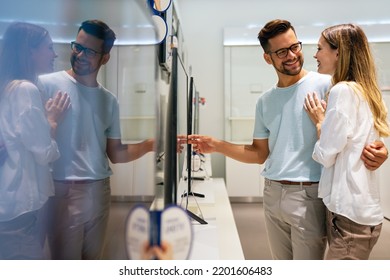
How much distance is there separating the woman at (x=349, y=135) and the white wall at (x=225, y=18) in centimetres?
8

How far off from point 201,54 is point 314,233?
100 centimetres

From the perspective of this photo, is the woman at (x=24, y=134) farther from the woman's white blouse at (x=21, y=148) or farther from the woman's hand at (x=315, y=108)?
the woman's hand at (x=315, y=108)

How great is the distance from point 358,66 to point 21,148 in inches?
29.7

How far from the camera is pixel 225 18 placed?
93 centimetres

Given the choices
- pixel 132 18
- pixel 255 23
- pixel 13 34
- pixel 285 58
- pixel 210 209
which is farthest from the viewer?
pixel 210 209

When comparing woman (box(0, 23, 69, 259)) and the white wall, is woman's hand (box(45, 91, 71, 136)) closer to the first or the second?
woman (box(0, 23, 69, 259))

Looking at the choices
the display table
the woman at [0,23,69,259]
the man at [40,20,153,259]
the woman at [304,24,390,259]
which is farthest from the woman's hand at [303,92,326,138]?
the woman at [0,23,69,259]

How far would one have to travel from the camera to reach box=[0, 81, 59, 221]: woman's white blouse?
1.23 ft

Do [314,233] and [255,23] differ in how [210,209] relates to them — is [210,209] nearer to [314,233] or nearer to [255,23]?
[314,233]

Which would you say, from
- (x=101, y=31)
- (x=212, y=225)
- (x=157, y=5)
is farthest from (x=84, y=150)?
(x=212, y=225)

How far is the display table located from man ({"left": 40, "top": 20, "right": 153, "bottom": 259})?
19cm

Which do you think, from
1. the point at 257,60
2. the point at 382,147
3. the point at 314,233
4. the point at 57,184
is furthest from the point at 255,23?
the point at 57,184

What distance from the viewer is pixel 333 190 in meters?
0.71

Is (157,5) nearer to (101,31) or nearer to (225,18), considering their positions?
(225,18)
